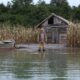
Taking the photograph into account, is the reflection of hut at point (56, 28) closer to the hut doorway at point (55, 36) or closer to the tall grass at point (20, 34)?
the hut doorway at point (55, 36)

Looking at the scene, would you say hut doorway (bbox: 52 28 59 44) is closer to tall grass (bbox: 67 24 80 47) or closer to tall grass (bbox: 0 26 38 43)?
tall grass (bbox: 0 26 38 43)

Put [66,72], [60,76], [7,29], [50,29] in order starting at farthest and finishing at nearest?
[50,29] < [7,29] < [66,72] < [60,76]

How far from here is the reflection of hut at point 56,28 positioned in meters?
49.5

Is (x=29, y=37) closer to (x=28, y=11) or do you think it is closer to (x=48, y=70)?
(x=48, y=70)

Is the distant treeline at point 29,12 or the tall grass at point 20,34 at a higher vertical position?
the distant treeline at point 29,12

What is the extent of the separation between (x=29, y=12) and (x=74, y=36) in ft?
143

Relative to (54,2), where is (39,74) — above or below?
below

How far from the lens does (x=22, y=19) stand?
70.2 metres

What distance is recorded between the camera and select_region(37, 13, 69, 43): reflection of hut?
49.5m

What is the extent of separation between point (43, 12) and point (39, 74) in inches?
2311

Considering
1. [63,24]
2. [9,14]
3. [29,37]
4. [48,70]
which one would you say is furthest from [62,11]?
[48,70]

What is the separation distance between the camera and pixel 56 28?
2082 inches

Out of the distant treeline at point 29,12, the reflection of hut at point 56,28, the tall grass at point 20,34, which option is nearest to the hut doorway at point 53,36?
the reflection of hut at point 56,28

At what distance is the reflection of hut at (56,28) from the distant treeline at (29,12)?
32.1ft
